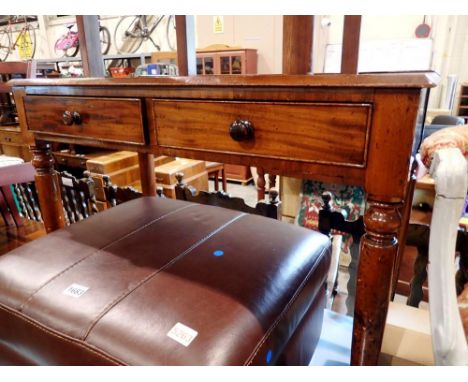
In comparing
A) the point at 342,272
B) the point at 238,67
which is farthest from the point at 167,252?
the point at 238,67

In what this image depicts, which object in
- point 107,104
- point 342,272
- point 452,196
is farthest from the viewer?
point 342,272

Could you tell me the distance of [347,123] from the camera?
0.49 m

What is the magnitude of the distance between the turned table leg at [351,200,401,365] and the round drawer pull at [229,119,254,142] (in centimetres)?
21

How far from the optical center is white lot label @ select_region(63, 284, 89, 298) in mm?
635

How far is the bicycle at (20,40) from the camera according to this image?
530cm

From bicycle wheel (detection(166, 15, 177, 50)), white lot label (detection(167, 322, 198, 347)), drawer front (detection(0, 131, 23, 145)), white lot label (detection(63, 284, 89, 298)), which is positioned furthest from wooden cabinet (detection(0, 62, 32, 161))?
white lot label (detection(167, 322, 198, 347))

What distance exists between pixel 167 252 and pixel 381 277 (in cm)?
43

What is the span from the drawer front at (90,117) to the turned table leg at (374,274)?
0.46m

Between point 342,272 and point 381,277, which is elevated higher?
point 381,277

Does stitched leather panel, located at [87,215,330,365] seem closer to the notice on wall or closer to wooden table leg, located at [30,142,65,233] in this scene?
wooden table leg, located at [30,142,65,233]

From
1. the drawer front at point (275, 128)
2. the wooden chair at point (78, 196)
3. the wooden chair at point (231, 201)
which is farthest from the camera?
the wooden chair at point (78, 196)

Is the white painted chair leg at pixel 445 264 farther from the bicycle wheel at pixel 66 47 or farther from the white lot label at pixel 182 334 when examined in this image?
the bicycle wheel at pixel 66 47

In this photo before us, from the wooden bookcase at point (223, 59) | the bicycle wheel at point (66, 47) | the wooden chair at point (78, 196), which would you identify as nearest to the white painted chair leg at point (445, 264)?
the wooden chair at point (78, 196)
